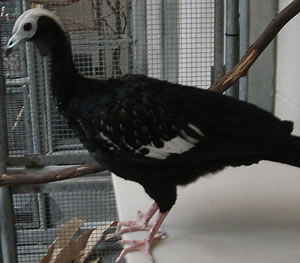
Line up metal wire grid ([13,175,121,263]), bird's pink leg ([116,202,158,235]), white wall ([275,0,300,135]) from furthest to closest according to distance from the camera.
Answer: metal wire grid ([13,175,121,263]) → white wall ([275,0,300,135]) → bird's pink leg ([116,202,158,235])

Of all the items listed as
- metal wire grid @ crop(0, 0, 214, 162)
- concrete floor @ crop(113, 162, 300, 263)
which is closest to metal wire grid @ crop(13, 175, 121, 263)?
metal wire grid @ crop(0, 0, 214, 162)

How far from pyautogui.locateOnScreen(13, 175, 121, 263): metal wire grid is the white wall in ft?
Answer: 1.92

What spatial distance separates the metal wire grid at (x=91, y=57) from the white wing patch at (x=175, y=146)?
0.68 meters

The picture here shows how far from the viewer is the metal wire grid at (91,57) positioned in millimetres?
1460

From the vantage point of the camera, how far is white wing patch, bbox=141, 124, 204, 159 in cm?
86

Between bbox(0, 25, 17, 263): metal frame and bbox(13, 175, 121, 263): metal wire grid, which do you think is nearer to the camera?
bbox(0, 25, 17, 263): metal frame

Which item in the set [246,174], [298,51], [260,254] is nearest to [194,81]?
[298,51]

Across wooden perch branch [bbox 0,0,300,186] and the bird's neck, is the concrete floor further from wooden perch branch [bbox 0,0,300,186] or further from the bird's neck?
the bird's neck

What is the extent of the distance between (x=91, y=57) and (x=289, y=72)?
0.58 meters

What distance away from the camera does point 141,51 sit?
154 cm

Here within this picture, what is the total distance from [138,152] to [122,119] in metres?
0.07

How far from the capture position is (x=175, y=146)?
872mm

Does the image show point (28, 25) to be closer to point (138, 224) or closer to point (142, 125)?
point (142, 125)

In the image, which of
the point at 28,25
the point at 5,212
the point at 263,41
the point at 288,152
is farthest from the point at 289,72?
the point at 5,212
